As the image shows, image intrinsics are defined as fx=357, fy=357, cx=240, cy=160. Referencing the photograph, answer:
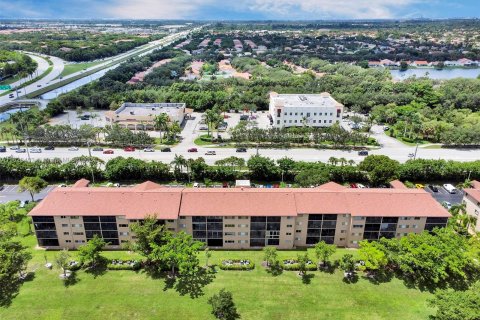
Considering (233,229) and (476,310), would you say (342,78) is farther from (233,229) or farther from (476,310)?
(476,310)

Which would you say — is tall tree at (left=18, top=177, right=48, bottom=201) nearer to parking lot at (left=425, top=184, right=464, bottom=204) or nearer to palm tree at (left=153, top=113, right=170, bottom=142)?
palm tree at (left=153, top=113, right=170, bottom=142)

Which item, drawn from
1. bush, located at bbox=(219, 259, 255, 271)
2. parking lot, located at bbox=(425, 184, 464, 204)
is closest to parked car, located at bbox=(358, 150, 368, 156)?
parking lot, located at bbox=(425, 184, 464, 204)

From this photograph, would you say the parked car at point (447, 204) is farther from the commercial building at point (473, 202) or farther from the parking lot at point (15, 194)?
the parking lot at point (15, 194)

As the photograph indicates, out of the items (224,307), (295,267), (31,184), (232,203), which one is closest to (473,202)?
(295,267)

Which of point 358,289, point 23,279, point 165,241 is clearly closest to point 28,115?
point 23,279

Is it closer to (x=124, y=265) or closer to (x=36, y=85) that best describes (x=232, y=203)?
(x=124, y=265)

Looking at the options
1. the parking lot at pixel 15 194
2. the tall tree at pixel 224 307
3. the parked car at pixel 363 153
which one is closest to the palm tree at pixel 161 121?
the parking lot at pixel 15 194
